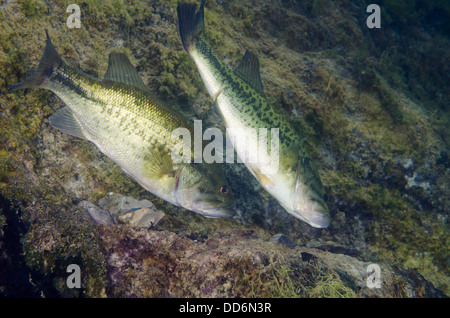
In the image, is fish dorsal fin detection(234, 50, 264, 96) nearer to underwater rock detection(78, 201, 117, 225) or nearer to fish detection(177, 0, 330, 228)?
fish detection(177, 0, 330, 228)

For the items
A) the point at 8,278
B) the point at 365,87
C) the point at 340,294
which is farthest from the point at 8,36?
the point at 365,87

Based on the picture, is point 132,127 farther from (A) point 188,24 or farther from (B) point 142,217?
(A) point 188,24

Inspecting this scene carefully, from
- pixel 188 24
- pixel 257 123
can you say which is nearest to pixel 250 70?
pixel 257 123

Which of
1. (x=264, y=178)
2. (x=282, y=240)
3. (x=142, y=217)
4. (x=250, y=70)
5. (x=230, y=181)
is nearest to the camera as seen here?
(x=264, y=178)

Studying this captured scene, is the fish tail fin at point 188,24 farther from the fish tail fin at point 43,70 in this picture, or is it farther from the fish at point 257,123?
the fish tail fin at point 43,70

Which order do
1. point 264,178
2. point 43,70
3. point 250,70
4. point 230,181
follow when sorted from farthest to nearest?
point 230,181, point 250,70, point 264,178, point 43,70

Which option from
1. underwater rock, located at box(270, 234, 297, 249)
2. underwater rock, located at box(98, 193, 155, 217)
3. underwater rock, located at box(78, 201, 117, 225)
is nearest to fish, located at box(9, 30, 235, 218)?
underwater rock, located at box(98, 193, 155, 217)

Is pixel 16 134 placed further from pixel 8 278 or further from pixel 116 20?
pixel 116 20
